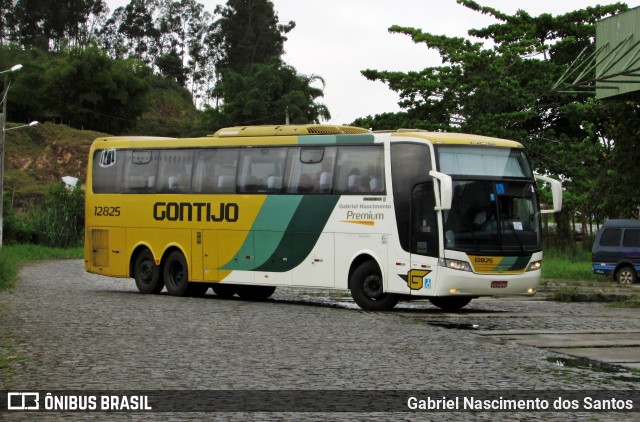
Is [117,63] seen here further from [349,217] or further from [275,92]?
[349,217]

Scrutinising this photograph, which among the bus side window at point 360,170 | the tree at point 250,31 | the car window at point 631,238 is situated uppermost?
the tree at point 250,31

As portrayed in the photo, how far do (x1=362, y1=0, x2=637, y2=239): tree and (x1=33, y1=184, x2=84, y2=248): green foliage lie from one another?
23811mm

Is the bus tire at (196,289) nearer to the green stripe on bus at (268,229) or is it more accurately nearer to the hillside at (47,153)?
the green stripe on bus at (268,229)

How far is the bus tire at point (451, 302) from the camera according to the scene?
76.6 feet

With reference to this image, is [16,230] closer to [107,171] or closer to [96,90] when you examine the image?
[107,171]

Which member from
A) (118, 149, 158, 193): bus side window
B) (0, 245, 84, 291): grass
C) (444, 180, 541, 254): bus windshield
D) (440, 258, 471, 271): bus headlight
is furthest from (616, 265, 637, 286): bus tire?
(0, 245, 84, 291): grass

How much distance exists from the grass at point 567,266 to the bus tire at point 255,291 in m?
11.8

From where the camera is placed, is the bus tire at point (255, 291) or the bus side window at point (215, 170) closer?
the bus side window at point (215, 170)

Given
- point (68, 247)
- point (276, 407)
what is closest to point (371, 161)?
point (276, 407)

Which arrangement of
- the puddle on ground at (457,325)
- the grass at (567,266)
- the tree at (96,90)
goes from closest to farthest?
the puddle on ground at (457,325) < the grass at (567,266) < the tree at (96,90)

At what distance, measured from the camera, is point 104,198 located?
28.7 m

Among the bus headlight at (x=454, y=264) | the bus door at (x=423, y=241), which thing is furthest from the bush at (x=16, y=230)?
the bus headlight at (x=454, y=264)

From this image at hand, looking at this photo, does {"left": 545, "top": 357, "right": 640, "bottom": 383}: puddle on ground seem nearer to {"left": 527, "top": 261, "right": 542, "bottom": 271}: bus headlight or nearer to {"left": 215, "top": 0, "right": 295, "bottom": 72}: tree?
{"left": 527, "top": 261, "right": 542, "bottom": 271}: bus headlight

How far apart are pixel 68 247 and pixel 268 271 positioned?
42.2 meters
